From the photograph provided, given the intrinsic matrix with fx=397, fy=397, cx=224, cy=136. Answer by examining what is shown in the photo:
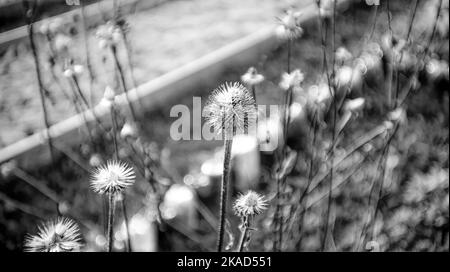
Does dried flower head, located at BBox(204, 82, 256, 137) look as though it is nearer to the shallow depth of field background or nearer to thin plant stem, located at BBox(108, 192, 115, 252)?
thin plant stem, located at BBox(108, 192, 115, 252)

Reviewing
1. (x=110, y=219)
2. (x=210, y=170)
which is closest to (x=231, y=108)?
(x=110, y=219)

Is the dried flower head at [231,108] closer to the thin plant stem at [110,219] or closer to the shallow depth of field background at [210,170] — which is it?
the thin plant stem at [110,219]

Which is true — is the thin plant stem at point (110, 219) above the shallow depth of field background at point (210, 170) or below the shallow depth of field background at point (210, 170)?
below

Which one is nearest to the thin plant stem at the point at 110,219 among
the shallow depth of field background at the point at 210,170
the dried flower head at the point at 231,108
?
the dried flower head at the point at 231,108

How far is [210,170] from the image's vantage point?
1.74 m

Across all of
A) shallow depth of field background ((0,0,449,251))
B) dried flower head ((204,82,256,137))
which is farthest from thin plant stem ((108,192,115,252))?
shallow depth of field background ((0,0,449,251))

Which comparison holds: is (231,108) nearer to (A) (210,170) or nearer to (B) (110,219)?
(B) (110,219)

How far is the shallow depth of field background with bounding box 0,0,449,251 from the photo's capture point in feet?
5.01

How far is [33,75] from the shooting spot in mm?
1949

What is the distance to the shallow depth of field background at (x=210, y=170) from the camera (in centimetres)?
153
